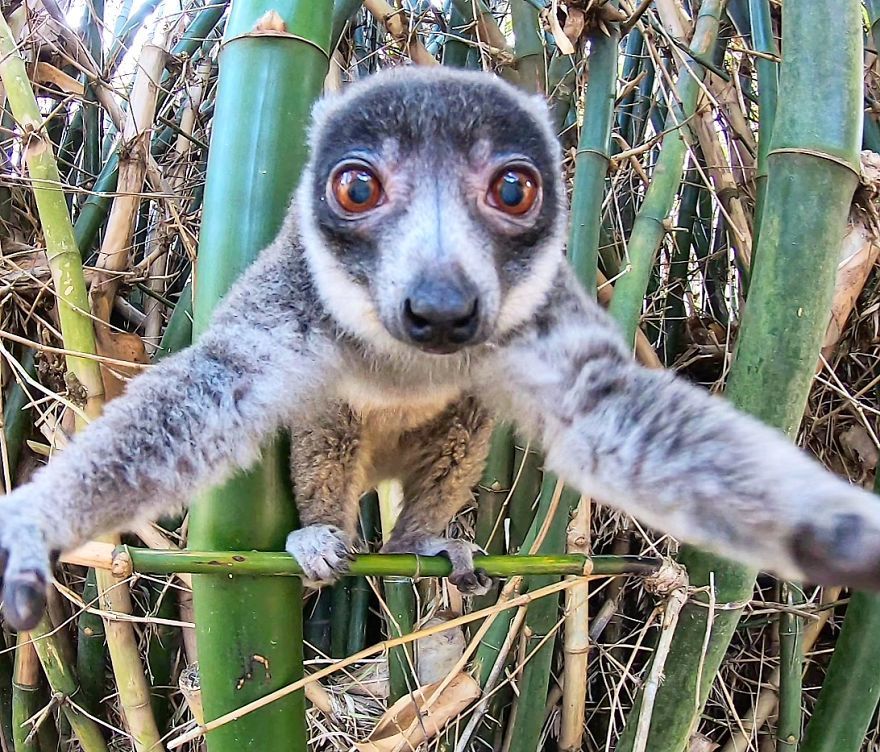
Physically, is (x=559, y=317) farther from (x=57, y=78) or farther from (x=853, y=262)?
(x=57, y=78)

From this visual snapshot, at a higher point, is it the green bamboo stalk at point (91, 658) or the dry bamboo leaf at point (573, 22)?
the dry bamboo leaf at point (573, 22)

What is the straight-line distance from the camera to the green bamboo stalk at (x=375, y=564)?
1235 millimetres

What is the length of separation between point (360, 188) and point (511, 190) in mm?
297

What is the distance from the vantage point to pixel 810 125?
1.38m

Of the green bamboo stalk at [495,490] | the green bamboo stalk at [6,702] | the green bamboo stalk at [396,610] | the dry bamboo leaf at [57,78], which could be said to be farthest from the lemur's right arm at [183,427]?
the green bamboo stalk at [6,702]

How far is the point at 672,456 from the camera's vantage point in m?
1.34

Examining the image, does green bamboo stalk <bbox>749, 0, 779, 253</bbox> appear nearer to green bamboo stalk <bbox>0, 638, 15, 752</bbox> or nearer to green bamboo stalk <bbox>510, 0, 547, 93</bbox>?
green bamboo stalk <bbox>510, 0, 547, 93</bbox>

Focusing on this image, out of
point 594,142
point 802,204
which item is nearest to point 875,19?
point 594,142

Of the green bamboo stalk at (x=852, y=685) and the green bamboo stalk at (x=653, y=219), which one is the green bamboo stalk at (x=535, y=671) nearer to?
the green bamboo stalk at (x=653, y=219)

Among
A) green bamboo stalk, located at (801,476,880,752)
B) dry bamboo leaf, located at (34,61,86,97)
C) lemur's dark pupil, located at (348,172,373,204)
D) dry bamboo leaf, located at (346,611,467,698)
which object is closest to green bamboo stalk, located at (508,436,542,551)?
dry bamboo leaf, located at (346,611,467,698)

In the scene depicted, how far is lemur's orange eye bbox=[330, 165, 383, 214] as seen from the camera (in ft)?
5.38

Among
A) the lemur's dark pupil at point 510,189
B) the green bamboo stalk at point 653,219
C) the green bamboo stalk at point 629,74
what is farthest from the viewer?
the green bamboo stalk at point 629,74

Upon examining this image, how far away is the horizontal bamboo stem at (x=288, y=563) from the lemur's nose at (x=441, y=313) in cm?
39

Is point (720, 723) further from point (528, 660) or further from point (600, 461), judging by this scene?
point (600, 461)
